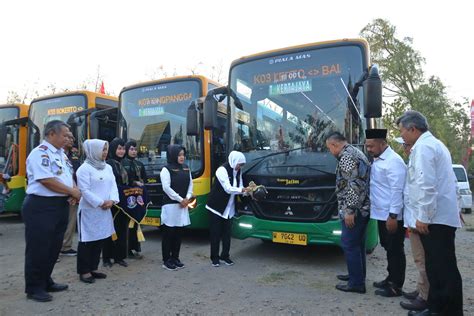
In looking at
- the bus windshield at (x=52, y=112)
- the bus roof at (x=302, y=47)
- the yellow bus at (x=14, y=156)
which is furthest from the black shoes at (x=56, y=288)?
the yellow bus at (x=14, y=156)

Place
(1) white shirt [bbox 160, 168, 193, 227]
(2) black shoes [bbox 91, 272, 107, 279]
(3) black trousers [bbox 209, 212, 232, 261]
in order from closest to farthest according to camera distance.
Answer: (2) black shoes [bbox 91, 272, 107, 279] < (1) white shirt [bbox 160, 168, 193, 227] < (3) black trousers [bbox 209, 212, 232, 261]

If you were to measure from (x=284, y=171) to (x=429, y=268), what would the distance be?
239 cm

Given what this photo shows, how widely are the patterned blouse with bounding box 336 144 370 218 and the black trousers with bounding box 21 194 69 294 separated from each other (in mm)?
3069

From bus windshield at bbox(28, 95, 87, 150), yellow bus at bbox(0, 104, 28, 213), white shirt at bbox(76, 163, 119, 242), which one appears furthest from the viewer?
yellow bus at bbox(0, 104, 28, 213)

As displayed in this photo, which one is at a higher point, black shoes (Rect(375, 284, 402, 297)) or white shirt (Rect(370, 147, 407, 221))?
white shirt (Rect(370, 147, 407, 221))

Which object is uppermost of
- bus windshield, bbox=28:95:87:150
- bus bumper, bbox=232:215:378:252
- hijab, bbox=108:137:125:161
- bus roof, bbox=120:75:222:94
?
bus roof, bbox=120:75:222:94

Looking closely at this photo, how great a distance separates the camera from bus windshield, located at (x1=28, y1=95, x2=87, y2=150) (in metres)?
8.38

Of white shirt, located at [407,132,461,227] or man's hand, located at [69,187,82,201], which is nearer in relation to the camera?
white shirt, located at [407,132,461,227]

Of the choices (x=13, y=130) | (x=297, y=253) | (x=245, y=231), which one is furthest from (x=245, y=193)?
(x=13, y=130)

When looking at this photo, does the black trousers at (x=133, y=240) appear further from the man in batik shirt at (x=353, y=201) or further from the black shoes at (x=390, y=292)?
the black shoes at (x=390, y=292)

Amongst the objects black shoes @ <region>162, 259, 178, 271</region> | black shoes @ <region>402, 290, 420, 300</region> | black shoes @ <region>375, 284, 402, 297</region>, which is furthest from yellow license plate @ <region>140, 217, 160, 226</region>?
black shoes @ <region>402, 290, 420, 300</region>

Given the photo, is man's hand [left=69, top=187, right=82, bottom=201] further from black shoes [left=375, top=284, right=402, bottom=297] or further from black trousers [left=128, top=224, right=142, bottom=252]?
black shoes [left=375, top=284, right=402, bottom=297]

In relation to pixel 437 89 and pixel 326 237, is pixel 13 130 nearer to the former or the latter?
pixel 326 237

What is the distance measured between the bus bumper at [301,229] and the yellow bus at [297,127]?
1 cm
